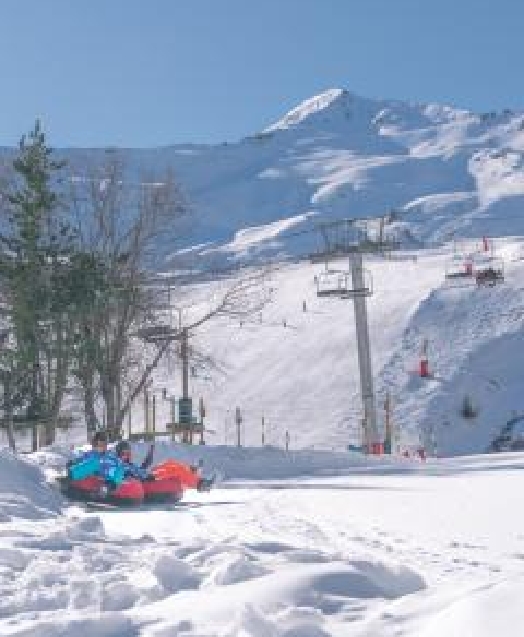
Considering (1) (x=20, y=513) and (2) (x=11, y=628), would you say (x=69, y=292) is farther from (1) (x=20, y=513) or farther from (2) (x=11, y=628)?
(2) (x=11, y=628)

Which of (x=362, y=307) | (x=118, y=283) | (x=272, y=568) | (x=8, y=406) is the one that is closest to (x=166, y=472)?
(x=272, y=568)

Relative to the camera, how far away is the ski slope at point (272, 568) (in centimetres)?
620

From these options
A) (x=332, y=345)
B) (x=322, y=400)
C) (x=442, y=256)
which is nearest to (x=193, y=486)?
(x=322, y=400)

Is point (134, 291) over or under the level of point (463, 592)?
over

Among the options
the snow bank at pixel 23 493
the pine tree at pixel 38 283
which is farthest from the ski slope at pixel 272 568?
the pine tree at pixel 38 283

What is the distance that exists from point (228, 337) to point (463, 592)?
70.1m

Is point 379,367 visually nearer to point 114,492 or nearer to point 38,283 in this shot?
point 38,283

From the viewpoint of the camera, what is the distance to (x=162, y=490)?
55.8ft

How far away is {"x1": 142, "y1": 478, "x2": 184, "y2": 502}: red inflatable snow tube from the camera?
1694cm

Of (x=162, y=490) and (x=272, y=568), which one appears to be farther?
(x=162, y=490)

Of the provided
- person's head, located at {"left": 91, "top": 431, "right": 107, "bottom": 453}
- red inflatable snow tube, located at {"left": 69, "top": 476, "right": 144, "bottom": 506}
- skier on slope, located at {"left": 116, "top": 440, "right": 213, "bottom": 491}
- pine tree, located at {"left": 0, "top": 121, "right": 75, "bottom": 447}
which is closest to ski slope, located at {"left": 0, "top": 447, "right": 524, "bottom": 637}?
red inflatable snow tube, located at {"left": 69, "top": 476, "right": 144, "bottom": 506}

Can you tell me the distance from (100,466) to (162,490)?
977 mm

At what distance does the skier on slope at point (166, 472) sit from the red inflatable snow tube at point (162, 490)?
125 millimetres

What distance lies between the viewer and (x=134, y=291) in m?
34.4
